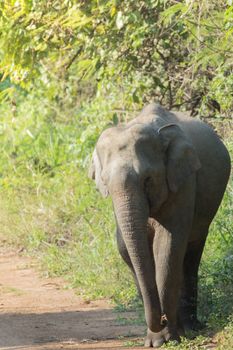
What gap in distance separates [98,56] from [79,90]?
16.9 ft

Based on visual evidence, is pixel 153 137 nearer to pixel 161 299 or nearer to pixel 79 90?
pixel 161 299

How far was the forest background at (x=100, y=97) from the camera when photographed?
35.4 feet

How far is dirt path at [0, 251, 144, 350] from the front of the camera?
8414 mm

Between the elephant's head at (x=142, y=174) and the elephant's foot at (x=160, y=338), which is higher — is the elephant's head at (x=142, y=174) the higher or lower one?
the higher one

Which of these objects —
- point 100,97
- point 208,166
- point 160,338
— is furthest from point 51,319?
point 100,97

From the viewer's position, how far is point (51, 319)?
9.65m

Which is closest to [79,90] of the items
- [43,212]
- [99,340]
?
[43,212]

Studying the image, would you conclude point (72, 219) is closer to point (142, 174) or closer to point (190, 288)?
point (190, 288)

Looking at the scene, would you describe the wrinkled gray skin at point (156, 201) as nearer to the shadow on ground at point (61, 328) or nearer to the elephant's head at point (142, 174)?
the elephant's head at point (142, 174)

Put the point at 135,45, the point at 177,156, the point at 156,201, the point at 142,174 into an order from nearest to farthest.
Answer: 1. the point at 142,174
2. the point at 156,201
3. the point at 177,156
4. the point at 135,45

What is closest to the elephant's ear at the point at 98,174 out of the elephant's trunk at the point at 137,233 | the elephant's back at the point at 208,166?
the elephant's trunk at the point at 137,233

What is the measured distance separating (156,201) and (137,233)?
40 cm

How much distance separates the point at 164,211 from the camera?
8172mm

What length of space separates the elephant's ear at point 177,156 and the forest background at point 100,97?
48.0 inches
